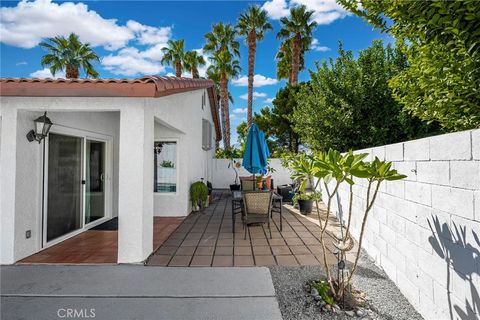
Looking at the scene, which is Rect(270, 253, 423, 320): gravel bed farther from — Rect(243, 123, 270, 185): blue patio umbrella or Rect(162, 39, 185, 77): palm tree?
Rect(162, 39, 185, 77): palm tree

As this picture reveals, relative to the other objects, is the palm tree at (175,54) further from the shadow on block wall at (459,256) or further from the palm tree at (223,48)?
the shadow on block wall at (459,256)

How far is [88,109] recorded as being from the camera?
14.9 ft

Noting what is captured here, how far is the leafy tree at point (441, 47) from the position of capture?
2.75 meters

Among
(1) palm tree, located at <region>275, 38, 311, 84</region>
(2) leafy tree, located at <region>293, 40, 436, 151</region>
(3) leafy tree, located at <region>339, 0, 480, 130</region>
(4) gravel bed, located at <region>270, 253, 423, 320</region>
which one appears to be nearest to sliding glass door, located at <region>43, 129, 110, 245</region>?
(4) gravel bed, located at <region>270, 253, 423, 320</region>

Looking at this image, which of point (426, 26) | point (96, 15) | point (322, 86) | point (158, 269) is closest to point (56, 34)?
point (96, 15)

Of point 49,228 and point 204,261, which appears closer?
point 204,261

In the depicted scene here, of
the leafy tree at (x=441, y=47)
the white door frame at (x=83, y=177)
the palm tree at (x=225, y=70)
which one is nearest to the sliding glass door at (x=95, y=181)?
the white door frame at (x=83, y=177)

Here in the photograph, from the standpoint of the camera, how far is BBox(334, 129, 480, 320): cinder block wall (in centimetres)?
220

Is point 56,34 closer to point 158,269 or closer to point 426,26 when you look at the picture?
point 158,269

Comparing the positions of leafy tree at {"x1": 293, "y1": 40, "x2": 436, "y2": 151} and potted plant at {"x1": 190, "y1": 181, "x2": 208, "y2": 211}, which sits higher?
leafy tree at {"x1": 293, "y1": 40, "x2": 436, "y2": 151}

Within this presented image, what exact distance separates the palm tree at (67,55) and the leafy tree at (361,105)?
2099 cm

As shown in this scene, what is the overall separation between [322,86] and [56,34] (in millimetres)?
22319

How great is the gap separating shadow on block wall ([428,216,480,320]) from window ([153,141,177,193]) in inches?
290

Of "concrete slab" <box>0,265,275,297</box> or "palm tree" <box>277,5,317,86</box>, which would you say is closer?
"concrete slab" <box>0,265,275,297</box>
